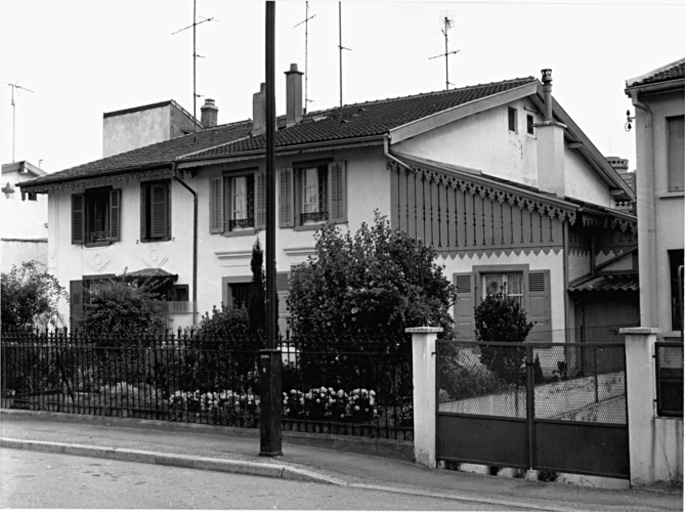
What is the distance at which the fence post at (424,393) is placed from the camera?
11.7 m

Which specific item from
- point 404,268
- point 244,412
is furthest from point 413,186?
point 244,412

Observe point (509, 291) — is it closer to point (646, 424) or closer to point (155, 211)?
point (155, 211)

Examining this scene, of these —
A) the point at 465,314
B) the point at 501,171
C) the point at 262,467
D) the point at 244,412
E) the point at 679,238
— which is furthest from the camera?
the point at 501,171

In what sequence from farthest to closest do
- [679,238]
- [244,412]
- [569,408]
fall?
[679,238] < [244,412] < [569,408]

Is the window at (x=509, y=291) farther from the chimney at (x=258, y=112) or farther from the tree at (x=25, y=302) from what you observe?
the tree at (x=25, y=302)

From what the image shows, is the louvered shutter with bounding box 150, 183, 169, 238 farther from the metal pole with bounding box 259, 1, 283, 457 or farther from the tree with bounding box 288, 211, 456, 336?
the metal pole with bounding box 259, 1, 283, 457

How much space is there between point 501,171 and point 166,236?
9.41 meters

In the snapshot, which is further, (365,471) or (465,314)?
(465,314)

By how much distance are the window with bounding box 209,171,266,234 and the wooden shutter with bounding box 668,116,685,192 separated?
10.3 meters

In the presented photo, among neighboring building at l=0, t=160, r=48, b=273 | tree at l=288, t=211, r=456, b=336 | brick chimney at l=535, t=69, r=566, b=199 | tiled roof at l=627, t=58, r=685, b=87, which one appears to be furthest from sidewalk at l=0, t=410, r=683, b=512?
neighboring building at l=0, t=160, r=48, b=273

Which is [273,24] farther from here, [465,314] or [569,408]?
[465,314]

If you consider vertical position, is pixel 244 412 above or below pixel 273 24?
below

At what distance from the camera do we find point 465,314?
21.5m

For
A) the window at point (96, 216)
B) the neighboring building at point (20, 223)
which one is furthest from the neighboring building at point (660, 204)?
the neighboring building at point (20, 223)
